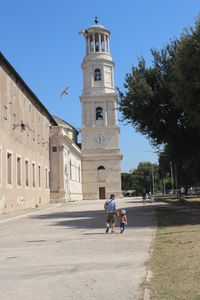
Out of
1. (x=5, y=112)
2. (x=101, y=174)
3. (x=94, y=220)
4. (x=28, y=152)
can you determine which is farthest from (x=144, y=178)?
(x=94, y=220)

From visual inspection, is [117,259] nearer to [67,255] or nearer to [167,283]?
[67,255]

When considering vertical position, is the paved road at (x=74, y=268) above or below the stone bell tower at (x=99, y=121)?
below

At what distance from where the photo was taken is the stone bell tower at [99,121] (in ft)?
307

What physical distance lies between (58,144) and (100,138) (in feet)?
79.3

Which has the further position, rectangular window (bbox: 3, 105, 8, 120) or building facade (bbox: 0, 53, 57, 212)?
rectangular window (bbox: 3, 105, 8, 120)

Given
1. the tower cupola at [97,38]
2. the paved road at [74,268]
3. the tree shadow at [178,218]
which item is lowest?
the paved road at [74,268]

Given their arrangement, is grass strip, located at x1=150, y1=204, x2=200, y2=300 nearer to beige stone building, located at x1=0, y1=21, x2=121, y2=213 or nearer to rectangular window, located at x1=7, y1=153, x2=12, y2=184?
beige stone building, located at x1=0, y1=21, x2=121, y2=213

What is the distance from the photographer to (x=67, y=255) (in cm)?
1289

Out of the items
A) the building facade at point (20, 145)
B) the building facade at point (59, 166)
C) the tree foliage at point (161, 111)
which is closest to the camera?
the tree foliage at point (161, 111)

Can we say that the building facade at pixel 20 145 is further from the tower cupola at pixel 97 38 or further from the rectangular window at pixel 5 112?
the tower cupola at pixel 97 38

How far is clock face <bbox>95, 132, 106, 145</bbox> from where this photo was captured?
9479 cm

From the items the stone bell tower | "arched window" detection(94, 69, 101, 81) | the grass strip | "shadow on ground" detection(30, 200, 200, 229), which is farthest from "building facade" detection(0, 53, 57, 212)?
"arched window" detection(94, 69, 101, 81)

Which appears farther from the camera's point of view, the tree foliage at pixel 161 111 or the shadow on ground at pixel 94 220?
the tree foliage at pixel 161 111

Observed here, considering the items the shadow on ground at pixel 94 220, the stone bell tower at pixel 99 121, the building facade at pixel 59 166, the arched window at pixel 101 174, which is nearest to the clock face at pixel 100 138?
the stone bell tower at pixel 99 121
